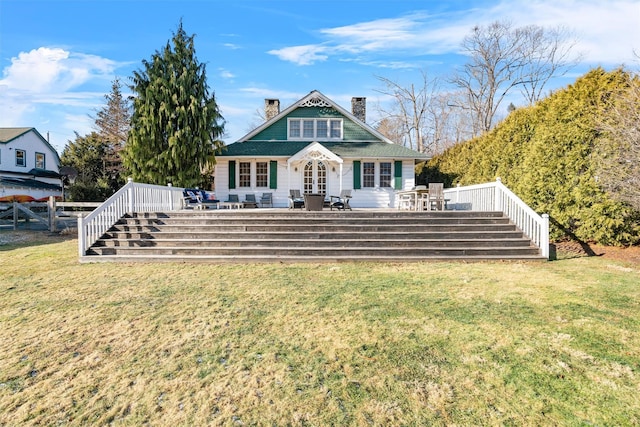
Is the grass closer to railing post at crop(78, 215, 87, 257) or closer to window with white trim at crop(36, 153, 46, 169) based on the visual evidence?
railing post at crop(78, 215, 87, 257)

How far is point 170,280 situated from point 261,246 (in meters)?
2.55

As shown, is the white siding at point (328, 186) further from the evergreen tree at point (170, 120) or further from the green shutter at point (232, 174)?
the evergreen tree at point (170, 120)

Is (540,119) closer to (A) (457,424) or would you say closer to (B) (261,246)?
(B) (261,246)

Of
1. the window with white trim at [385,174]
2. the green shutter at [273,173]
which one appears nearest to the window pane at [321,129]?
the green shutter at [273,173]

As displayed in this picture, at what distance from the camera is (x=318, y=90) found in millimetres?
17750

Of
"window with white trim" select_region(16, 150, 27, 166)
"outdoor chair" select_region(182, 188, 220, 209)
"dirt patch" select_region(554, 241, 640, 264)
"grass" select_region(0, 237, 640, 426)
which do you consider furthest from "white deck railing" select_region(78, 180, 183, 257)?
"window with white trim" select_region(16, 150, 27, 166)

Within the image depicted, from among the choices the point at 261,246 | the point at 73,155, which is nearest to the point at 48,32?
the point at 261,246

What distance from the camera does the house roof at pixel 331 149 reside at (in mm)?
16297

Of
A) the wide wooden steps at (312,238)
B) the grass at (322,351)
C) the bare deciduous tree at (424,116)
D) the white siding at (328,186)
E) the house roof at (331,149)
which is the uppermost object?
the bare deciduous tree at (424,116)

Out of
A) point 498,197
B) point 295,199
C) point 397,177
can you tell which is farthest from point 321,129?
point 498,197

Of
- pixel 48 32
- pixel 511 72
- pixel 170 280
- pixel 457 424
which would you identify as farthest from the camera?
pixel 511 72

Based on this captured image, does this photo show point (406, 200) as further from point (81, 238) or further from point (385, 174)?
point (81, 238)

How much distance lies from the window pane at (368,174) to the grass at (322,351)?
439 inches

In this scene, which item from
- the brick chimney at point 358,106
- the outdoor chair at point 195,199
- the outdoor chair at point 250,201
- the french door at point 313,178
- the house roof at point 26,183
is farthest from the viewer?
the house roof at point 26,183
